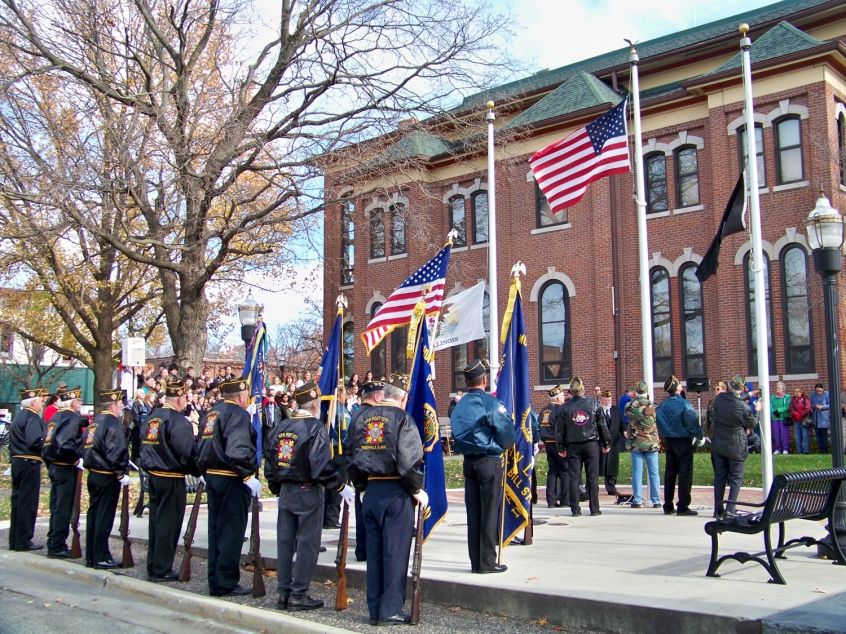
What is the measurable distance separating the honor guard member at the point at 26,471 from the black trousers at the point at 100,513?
6.21 feet

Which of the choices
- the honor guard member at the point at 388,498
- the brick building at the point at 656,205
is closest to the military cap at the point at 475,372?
the honor guard member at the point at 388,498

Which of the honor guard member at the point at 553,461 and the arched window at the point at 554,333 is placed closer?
the honor guard member at the point at 553,461

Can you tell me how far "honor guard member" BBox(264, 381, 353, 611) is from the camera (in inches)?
314

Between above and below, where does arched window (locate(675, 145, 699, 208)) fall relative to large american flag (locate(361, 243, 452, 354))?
above

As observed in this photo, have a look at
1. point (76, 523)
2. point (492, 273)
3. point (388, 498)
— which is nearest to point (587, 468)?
point (492, 273)

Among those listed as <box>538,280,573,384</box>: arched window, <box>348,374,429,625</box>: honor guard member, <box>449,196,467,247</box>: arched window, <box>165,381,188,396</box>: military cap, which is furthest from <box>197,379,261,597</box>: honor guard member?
<box>449,196,467,247</box>: arched window

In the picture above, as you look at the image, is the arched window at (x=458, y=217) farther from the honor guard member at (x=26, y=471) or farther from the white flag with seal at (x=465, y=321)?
the honor guard member at (x=26, y=471)

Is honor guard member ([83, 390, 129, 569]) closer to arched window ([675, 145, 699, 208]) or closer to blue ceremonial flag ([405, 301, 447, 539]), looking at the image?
blue ceremonial flag ([405, 301, 447, 539])

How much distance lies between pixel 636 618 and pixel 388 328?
594 cm

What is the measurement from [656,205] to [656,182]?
0.76 meters

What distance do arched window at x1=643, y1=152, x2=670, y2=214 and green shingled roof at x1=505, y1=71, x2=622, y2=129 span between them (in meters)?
2.29

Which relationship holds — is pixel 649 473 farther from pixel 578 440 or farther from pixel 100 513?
pixel 100 513

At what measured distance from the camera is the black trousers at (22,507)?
38.5 feet

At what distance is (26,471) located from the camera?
39.1 ft
